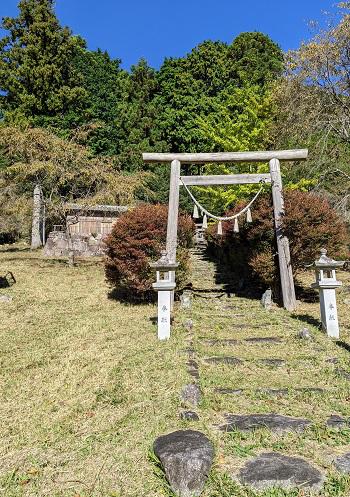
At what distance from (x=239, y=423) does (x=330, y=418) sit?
2.80ft

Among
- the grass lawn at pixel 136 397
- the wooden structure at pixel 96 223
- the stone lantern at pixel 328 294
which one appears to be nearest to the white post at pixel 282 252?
the grass lawn at pixel 136 397

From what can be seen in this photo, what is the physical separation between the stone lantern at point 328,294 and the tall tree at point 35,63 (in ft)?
78.7

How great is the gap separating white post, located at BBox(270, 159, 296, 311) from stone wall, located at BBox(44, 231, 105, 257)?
10541 mm

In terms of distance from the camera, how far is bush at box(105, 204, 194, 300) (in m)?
9.52

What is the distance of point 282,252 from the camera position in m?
9.08

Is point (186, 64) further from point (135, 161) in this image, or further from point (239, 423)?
point (239, 423)

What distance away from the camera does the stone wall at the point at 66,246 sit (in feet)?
59.7

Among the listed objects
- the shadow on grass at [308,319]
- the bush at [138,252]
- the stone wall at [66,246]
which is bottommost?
the shadow on grass at [308,319]

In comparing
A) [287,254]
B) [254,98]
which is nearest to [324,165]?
[254,98]

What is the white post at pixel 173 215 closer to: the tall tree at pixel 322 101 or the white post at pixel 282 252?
the white post at pixel 282 252

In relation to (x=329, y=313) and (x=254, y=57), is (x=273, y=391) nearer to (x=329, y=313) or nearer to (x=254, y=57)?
(x=329, y=313)

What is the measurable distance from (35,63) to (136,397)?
90.7ft

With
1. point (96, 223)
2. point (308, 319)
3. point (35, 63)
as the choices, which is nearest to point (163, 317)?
point (308, 319)

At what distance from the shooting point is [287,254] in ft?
29.7
